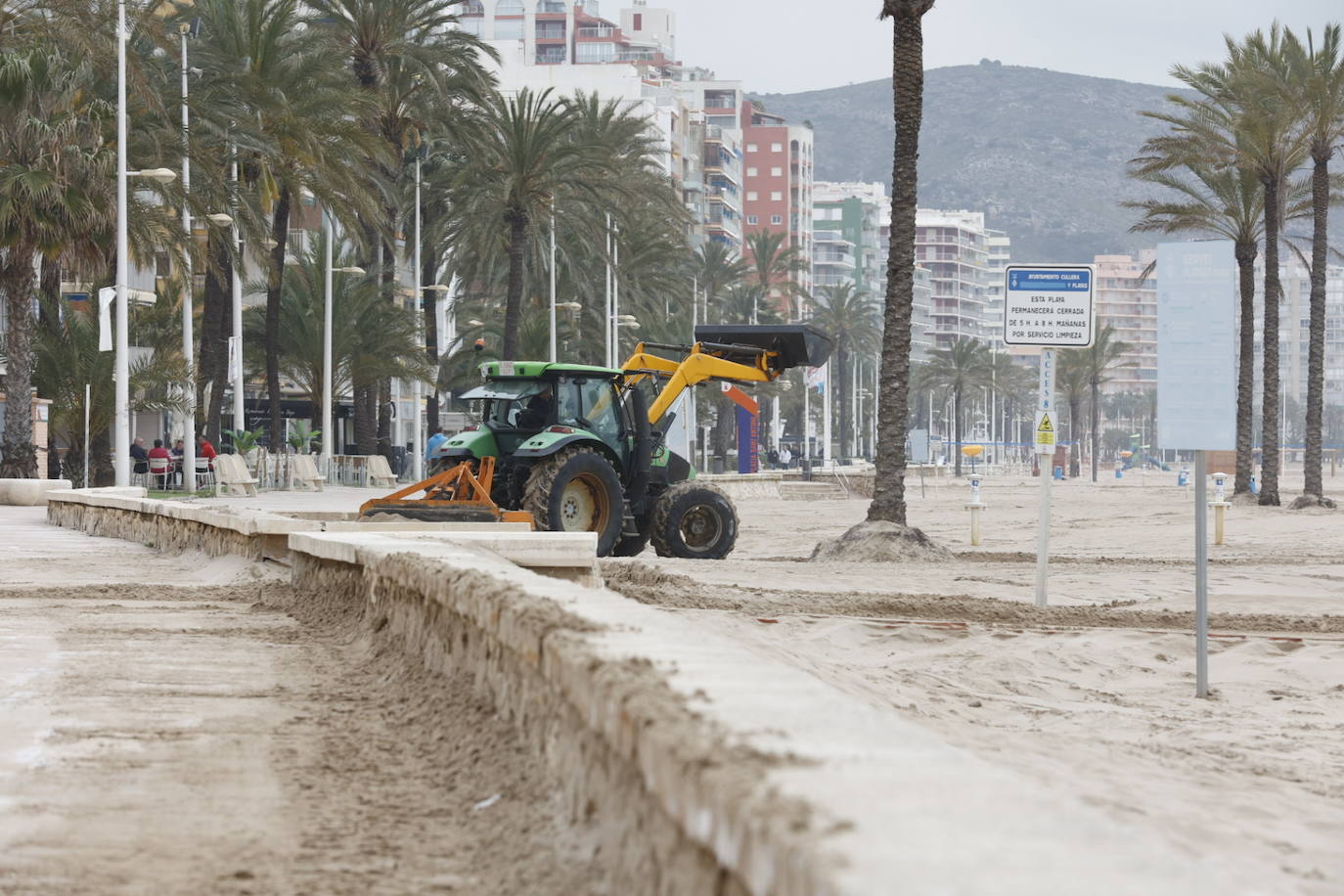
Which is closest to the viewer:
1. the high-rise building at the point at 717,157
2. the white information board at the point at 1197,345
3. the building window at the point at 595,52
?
the white information board at the point at 1197,345

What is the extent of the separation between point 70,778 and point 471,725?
1.42m

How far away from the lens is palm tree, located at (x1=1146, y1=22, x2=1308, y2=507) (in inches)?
1550

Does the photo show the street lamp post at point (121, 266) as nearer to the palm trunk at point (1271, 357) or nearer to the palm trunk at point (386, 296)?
the palm trunk at point (386, 296)

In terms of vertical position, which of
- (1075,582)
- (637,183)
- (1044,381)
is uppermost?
(637,183)

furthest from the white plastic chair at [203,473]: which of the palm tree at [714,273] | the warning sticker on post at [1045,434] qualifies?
the palm tree at [714,273]

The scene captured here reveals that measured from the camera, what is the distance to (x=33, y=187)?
30.9 metres

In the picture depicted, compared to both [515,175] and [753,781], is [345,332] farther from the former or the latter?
[753,781]

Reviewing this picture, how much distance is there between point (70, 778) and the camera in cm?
566

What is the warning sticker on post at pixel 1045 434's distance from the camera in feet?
41.9

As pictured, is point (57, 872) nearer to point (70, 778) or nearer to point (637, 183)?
point (70, 778)

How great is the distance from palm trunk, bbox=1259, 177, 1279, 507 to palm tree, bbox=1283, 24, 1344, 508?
79cm

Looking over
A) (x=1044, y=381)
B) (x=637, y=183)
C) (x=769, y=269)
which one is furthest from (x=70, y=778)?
(x=769, y=269)

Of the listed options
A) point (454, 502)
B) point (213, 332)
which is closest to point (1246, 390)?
point (213, 332)

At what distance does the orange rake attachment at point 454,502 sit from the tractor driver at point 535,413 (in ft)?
2.30
